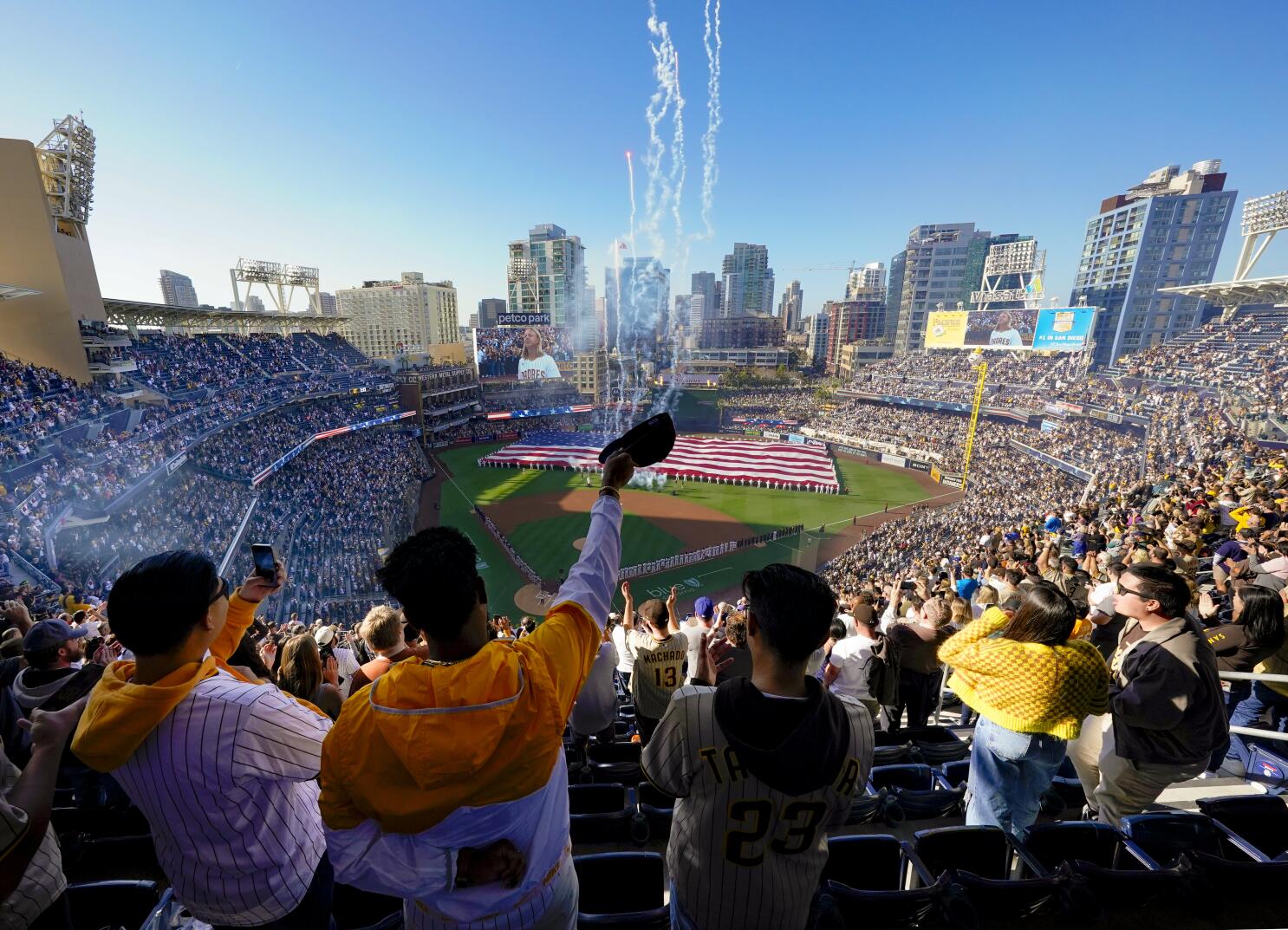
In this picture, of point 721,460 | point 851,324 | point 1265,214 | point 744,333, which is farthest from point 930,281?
point 721,460

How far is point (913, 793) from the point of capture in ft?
13.0

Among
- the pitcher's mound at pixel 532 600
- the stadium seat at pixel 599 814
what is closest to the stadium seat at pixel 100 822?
the stadium seat at pixel 599 814

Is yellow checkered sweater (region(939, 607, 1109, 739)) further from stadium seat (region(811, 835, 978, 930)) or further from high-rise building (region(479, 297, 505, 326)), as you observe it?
high-rise building (region(479, 297, 505, 326))

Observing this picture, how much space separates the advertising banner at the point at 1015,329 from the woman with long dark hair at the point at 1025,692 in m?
55.0

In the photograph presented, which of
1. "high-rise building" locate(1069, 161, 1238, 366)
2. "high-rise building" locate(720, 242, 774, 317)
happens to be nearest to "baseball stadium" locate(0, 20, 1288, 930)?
"high-rise building" locate(1069, 161, 1238, 366)

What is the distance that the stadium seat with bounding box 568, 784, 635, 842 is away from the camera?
11.8 feet

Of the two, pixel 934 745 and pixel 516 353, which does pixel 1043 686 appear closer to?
pixel 934 745

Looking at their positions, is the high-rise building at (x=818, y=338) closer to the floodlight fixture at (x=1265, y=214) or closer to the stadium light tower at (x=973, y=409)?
the stadium light tower at (x=973, y=409)

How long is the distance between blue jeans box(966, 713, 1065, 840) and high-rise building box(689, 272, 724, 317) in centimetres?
15509

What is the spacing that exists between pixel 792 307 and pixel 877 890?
181m

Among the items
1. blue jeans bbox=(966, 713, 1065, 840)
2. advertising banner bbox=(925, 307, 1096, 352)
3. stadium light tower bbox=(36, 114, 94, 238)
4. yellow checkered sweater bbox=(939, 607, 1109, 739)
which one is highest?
stadium light tower bbox=(36, 114, 94, 238)

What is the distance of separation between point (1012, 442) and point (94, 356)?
187 feet

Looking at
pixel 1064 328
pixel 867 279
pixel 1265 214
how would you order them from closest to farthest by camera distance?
pixel 1265 214 → pixel 1064 328 → pixel 867 279

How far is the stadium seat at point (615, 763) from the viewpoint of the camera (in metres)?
4.52
